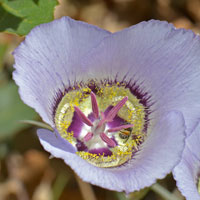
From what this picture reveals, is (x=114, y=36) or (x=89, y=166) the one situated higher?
(x=114, y=36)

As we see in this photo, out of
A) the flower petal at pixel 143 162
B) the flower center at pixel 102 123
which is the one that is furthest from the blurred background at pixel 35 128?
the flower petal at pixel 143 162

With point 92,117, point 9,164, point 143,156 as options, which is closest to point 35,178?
point 9,164

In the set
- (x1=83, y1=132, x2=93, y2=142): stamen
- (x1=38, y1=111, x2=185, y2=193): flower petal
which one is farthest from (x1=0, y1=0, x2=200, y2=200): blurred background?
(x1=38, y1=111, x2=185, y2=193): flower petal

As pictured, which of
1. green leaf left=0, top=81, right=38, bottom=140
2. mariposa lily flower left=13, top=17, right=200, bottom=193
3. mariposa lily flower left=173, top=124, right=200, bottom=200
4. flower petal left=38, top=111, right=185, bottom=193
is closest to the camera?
flower petal left=38, top=111, right=185, bottom=193

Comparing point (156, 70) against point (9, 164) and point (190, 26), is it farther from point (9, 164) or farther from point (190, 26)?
point (190, 26)

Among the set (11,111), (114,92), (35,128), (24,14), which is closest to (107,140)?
(114,92)

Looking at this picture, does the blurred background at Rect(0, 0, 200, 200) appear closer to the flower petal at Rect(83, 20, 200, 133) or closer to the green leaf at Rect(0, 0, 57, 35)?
the green leaf at Rect(0, 0, 57, 35)

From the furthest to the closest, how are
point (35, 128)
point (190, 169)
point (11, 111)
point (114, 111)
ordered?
point (35, 128)
point (11, 111)
point (114, 111)
point (190, 169)

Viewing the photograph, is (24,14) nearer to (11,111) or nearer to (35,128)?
(11,111)
